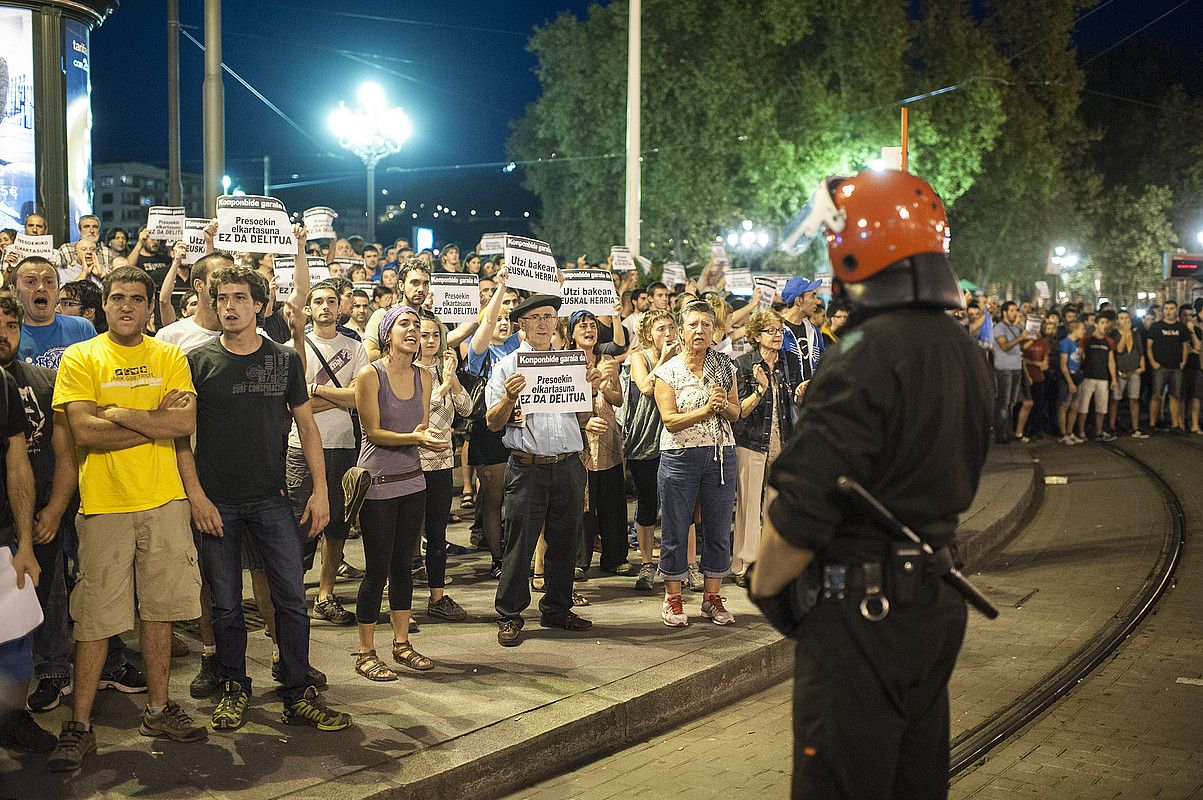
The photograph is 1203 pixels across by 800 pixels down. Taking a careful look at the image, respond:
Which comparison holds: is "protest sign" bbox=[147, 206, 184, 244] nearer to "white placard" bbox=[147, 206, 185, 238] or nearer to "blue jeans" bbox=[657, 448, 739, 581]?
"white placard" bbox=[147, 206, 185, 238]

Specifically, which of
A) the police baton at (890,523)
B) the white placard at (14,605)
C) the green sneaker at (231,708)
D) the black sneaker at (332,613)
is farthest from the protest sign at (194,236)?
the police baton at (890,523)

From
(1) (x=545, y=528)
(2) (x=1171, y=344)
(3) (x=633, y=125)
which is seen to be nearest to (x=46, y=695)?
(1) (x=545, y=528)

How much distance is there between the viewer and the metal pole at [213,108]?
41.1ft

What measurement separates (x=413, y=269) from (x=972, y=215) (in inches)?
1390

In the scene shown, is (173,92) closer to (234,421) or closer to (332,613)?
(332,613)

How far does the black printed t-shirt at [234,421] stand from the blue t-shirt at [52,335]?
54.9 inches

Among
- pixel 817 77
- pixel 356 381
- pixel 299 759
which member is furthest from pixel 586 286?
pixel 817 77

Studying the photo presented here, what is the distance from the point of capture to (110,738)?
5484 millimetres

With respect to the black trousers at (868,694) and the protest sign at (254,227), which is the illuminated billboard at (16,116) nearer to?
the protest sign at (254,227)

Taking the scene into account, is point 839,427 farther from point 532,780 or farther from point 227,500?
point 227,500

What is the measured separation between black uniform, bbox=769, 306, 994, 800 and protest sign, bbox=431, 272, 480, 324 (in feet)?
21.0

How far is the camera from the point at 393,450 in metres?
6.66

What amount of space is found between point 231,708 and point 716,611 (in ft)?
10.8

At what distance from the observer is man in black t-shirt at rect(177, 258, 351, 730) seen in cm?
575
